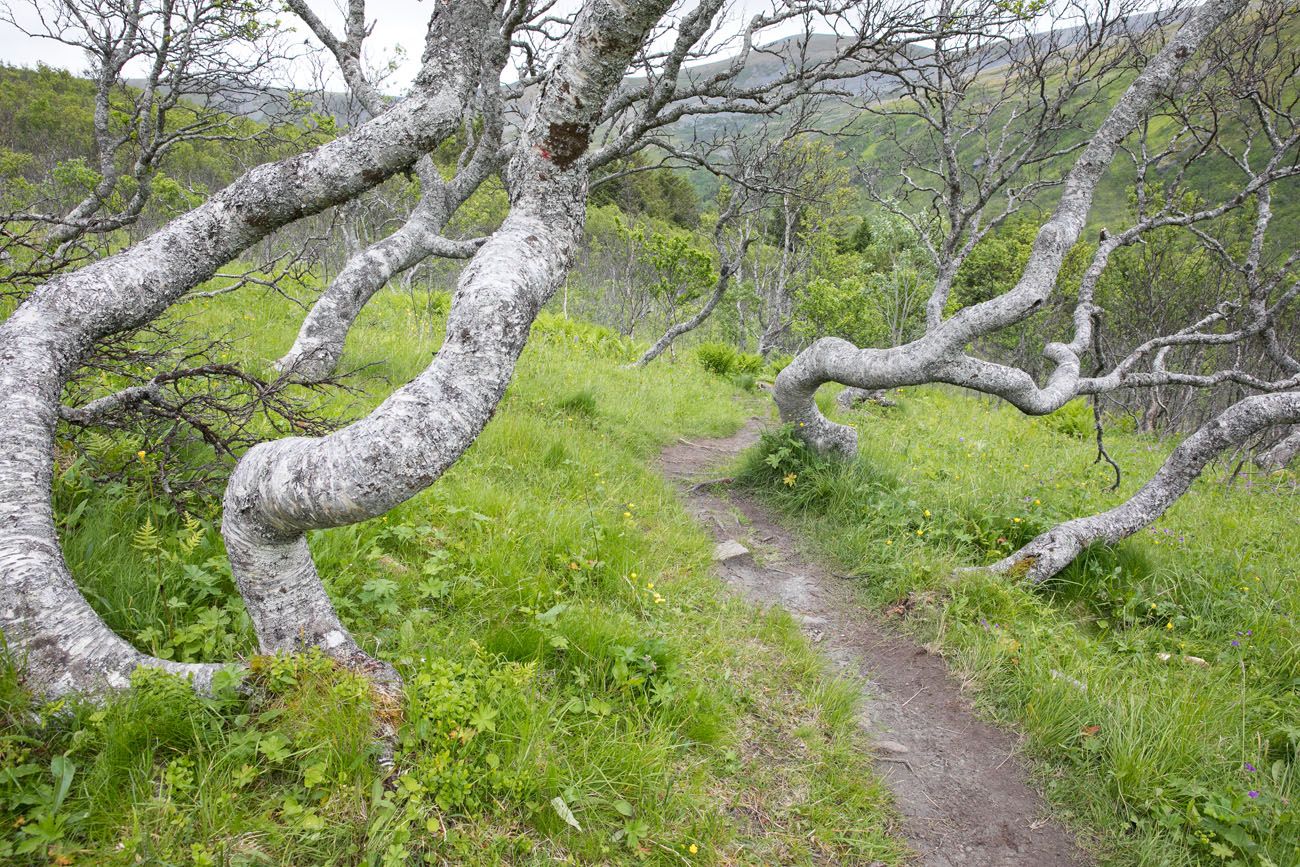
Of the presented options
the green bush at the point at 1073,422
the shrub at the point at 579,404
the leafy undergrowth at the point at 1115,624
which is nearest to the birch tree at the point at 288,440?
the leafy undergrowth at the point at 1115,624

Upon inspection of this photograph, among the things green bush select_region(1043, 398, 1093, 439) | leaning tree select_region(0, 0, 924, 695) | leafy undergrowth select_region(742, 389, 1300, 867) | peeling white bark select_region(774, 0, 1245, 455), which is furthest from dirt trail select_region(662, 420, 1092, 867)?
green bush select_region(1043, 398, 1093, 439)

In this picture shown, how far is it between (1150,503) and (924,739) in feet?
9.79

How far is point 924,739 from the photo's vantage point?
3248 mm

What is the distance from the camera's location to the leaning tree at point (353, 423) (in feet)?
5.48

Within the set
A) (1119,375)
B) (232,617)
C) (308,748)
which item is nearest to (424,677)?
(308,748)

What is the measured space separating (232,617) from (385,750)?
952 millimetres

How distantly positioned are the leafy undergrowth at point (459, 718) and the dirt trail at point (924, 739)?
26cm

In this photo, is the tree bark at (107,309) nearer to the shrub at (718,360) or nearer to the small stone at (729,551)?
the small stone at (729,551)

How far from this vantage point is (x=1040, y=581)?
4.45 metres

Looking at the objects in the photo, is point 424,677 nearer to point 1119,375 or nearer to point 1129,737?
point 1129,737

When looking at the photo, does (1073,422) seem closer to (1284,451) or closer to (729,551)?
(1284,451)

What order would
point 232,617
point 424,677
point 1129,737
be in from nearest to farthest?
point 424,677 → point 232,617 → point 1129,737

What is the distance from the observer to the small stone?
4.69 meters

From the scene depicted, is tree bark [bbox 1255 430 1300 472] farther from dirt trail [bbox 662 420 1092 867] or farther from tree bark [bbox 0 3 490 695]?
tree bark [bbox 0 3 490 695]
